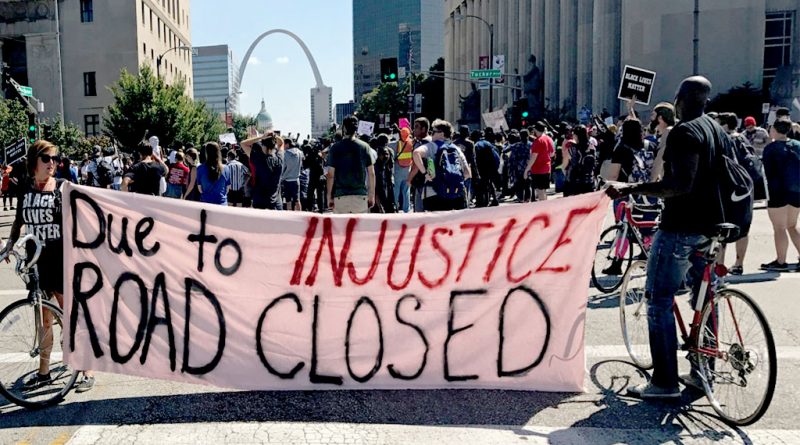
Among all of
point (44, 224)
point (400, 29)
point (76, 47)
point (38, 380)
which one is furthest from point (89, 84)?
point (400, 29)

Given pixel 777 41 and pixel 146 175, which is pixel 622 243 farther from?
pixel 777 41

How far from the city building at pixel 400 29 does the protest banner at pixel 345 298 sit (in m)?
172

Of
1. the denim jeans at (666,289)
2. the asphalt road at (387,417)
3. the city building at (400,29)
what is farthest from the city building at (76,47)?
the city building at (400,29)

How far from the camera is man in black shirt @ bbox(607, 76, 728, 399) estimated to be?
434cm

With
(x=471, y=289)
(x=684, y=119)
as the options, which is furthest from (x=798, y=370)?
(x=471, y=289)

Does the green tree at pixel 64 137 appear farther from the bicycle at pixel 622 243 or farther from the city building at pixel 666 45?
the bicycle at pixel 622 243

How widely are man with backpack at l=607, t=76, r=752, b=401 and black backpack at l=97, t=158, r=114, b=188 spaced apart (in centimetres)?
1997

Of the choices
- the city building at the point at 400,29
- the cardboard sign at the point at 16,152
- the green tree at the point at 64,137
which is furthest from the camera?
the city building at the point at 400,29

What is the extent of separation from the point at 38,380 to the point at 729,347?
4637mm

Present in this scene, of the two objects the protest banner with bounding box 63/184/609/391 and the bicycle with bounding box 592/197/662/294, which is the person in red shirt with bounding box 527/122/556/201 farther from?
the protest banner with bounding box 63/184/609/391

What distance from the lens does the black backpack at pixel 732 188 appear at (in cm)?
441

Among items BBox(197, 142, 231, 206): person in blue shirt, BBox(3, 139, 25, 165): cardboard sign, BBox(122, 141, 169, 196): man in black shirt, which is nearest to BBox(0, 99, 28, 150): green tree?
BBox(3, 139, 25, 165): cardboard sign

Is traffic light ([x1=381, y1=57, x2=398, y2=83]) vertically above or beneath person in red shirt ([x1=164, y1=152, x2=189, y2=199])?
above

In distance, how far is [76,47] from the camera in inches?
2478
